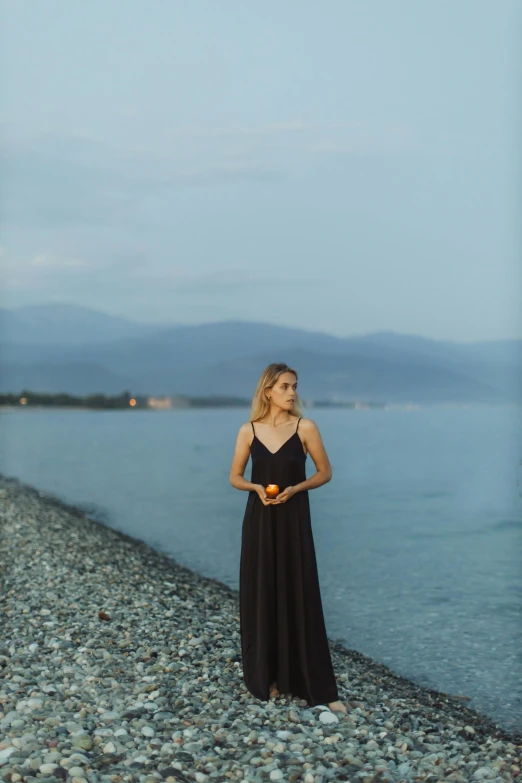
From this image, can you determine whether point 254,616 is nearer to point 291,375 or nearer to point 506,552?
point 291,375

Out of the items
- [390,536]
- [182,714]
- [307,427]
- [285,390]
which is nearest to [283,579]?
[307,427]

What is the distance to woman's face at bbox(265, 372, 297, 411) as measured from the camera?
7.03m

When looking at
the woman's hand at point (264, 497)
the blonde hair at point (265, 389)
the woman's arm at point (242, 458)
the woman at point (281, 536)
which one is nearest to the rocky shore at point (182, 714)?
the woman at point (281, 536)

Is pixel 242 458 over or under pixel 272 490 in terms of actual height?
over

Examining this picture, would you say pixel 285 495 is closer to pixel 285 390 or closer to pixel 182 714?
pixel 285 390

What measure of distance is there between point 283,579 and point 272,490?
78cm

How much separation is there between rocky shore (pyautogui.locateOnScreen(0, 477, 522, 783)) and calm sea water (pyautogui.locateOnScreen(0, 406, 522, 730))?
5.91ft

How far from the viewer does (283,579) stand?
7.15 metres

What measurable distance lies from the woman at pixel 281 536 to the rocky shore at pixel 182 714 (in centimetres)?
54

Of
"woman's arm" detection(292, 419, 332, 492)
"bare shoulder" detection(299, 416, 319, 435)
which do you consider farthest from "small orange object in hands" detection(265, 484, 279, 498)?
"bare shoulder" detection(299, 416, 319, 435)

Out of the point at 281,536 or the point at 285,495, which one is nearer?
the point at 285,495

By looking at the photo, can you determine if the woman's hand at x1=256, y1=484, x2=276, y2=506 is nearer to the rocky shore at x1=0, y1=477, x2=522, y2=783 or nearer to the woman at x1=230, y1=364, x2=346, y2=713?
the woman at x1=230, y1=364, x2=346, y2=713

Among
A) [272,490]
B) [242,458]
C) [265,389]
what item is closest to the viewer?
[272,490]

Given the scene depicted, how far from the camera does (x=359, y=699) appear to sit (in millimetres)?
8078
